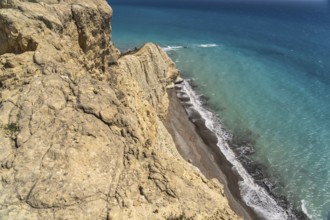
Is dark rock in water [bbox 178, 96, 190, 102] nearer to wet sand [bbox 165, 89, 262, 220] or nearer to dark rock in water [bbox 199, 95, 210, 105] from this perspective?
dark rock in water [bbox 199, 95, 210, 105]

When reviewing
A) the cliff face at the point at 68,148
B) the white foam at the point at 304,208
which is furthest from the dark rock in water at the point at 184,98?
the cliff face at the point at 68,148

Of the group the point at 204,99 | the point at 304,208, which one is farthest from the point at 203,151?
the point at 204,99

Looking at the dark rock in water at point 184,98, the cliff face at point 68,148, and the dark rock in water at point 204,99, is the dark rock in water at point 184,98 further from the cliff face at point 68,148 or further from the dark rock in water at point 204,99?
the cliff face at point 68,148

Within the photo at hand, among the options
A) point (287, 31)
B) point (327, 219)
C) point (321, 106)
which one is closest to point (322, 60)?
point (321, 106)

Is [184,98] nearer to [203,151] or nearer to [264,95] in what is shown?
[203,151]

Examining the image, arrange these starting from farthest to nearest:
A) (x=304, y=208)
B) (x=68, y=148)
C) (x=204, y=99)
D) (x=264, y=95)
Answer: (x=264, y=95) < (x=204, y=99) < (x=304, y=208) < (x=68, y=148)

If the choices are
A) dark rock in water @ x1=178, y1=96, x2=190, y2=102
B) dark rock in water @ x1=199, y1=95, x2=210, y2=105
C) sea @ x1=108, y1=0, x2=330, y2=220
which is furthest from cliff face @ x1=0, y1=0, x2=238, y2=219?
dark rock in water @ x1=199, y1=95, x2=210, y2=105

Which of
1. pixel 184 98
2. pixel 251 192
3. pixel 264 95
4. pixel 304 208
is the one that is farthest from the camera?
pixel 264 95

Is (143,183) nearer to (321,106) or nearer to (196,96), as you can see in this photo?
(196,96)
